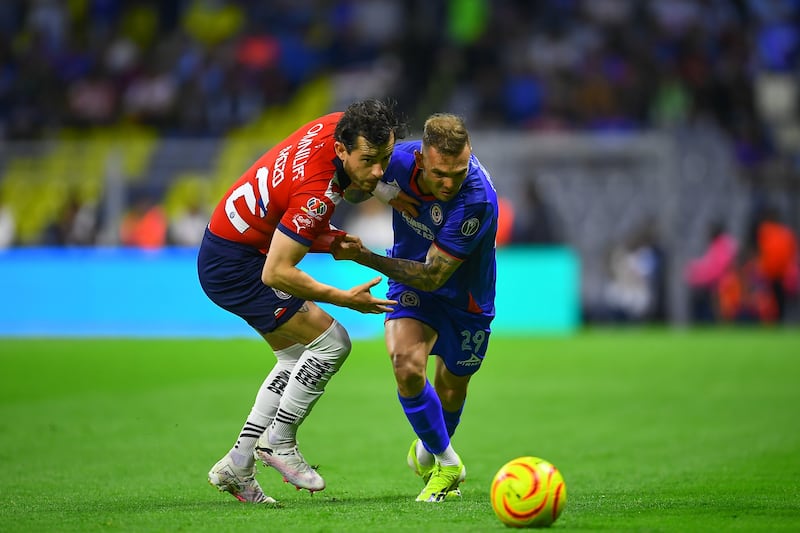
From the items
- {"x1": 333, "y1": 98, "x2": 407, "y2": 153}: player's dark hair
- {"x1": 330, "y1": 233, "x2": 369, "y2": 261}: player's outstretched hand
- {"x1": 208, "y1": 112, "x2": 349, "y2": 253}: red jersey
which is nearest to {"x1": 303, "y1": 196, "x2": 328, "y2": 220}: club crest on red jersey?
{"x1": 208, "y1": 112, "x2": 349, "y2": 253}: red jersey

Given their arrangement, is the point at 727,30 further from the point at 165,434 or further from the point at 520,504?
the point at 520,504

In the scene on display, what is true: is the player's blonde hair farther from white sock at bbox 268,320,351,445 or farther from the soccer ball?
the soccer ball

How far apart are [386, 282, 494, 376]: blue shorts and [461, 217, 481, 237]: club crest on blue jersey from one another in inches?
26.2

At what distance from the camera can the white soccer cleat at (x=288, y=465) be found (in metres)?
7.31

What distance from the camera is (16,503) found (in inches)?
282

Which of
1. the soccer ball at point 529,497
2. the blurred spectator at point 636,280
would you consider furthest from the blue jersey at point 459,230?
the blurred spectator at point 636,280

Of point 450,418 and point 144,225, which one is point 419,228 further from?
point 144,225

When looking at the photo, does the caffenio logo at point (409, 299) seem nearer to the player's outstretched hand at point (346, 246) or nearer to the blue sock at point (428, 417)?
the blue sock at point (428, 417)

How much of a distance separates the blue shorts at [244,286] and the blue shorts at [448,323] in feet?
2.67

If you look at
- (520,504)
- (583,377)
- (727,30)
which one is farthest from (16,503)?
(727,30)

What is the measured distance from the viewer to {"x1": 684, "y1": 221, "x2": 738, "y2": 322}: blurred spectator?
21703 millimetres

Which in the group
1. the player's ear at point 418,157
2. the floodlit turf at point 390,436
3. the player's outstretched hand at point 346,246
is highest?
the player's ear at point 418,157

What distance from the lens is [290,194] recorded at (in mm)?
6980

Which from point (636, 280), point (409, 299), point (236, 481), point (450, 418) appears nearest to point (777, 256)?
point (636, 280)
